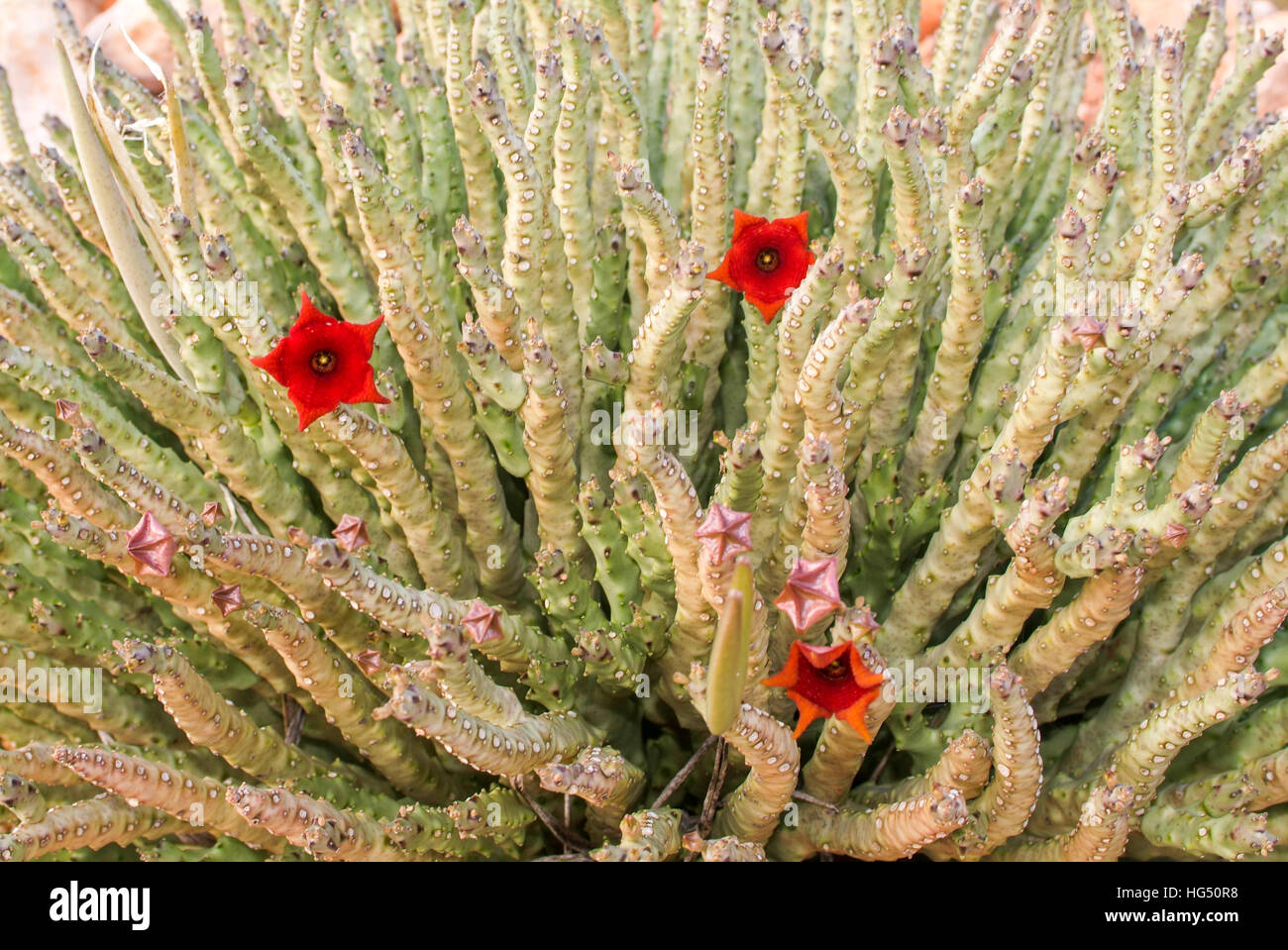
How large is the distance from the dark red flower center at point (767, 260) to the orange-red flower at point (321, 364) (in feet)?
3.00

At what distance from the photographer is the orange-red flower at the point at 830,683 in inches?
78.3

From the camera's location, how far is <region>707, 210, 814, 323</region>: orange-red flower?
2.57 meters

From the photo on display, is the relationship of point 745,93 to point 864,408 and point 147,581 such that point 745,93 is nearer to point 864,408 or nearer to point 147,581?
point 864,408

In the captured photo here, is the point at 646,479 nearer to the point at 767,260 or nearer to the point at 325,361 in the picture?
the point at 767,260

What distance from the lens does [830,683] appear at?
6.82 ft

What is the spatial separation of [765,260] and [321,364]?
1062 mm

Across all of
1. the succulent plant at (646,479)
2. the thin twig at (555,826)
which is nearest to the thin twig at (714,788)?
the succulent plant at (646,479)

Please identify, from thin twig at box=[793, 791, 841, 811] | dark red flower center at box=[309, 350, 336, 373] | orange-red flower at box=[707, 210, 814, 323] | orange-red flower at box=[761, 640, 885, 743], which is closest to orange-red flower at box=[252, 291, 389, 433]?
dark red flower center at box=[309, 350, 336, 373]

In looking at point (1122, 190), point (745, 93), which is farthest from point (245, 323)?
point (1122, 190)

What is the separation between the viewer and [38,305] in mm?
3494

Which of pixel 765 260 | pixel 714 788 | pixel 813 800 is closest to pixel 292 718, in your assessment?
pixel 714 788

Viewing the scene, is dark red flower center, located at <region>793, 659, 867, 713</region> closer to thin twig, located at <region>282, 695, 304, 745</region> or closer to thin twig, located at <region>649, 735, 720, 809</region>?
thin twig, located at <region>649, 735, 720, 809</region>

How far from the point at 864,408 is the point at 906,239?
0.41 m

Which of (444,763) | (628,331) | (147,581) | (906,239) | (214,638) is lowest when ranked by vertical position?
(444,763)
